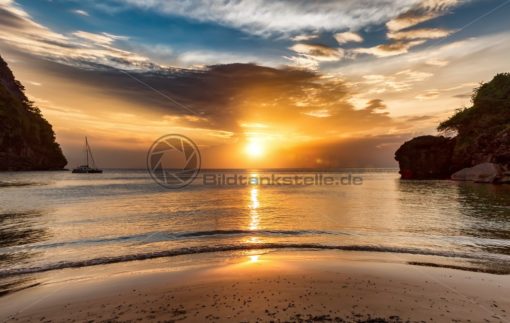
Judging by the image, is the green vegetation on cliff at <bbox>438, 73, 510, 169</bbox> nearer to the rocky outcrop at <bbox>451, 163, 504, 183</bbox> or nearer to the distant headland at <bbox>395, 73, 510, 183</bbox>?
the distant headland at <bbox>395, 73, 510, 183</bbox>

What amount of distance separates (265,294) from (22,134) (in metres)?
180

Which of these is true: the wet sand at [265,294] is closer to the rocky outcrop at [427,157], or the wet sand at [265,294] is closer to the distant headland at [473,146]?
the distant headland at [473,146]

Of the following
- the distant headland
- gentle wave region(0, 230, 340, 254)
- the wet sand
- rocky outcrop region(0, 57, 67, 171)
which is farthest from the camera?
rocky outcrop region(0, 57, 67, 171)

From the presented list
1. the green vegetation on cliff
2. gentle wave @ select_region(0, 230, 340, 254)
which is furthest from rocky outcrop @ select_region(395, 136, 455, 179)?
gentle wave @ select_region(0, 230, 340, 254)

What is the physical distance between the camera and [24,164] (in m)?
151

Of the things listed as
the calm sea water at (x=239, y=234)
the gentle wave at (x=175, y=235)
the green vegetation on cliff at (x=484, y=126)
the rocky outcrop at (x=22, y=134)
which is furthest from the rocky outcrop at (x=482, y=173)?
the rocky outcrop at (x=22, y=134)

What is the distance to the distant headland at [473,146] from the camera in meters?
63.8

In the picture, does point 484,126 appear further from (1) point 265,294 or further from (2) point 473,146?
(1) point 265,294

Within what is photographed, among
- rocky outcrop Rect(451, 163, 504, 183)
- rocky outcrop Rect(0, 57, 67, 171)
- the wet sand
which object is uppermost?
rocky outcrop Rect(0, 57, 67, 171)

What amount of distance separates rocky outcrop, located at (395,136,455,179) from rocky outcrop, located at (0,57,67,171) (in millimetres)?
165858

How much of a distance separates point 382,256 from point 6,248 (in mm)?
18140

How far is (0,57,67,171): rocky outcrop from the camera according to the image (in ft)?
456

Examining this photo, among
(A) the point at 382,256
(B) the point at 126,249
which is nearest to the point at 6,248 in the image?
(B) the point at 126,249

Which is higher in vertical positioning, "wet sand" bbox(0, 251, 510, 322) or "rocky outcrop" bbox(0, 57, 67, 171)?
"rocky outcrop" bbox(0, 57, 67, 171)
